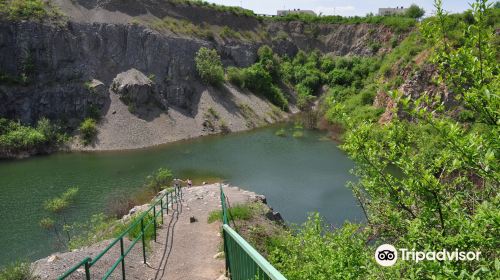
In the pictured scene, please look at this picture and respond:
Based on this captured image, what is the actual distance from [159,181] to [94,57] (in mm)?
26857

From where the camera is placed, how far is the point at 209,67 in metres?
52.7

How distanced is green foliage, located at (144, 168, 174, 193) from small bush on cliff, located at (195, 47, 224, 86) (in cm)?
2546

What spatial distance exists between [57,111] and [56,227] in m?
25.5

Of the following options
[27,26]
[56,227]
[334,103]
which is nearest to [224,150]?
[56,227]

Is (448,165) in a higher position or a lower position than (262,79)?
higher

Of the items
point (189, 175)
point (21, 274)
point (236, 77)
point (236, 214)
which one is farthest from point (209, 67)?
point (21, 274)

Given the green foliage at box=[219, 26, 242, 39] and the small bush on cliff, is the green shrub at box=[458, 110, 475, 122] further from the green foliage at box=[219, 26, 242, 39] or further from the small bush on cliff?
the green foliage at box=[219, 26, 242, 39]

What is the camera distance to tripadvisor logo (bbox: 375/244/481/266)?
4.73m

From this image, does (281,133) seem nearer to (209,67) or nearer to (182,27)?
(209,67)

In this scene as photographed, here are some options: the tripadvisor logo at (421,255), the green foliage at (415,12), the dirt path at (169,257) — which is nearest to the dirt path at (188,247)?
the dirt path at (169,257)

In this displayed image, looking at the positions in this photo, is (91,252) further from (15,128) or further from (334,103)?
(15,128)

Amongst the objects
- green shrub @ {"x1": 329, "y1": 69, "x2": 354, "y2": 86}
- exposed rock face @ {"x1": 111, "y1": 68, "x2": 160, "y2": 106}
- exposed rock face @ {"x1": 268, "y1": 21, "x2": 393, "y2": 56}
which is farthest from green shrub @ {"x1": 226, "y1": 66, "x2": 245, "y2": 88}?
green shrub @ {"x1": 329, "y1": 69, "x2": 354, "y2": 86}

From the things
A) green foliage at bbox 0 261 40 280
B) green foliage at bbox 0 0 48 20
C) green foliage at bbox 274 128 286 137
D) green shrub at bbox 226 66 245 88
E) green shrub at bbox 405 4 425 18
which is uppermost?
green shrub at bbox 405 4 425 18

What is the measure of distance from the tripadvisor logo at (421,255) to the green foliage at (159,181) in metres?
→ 23.2
